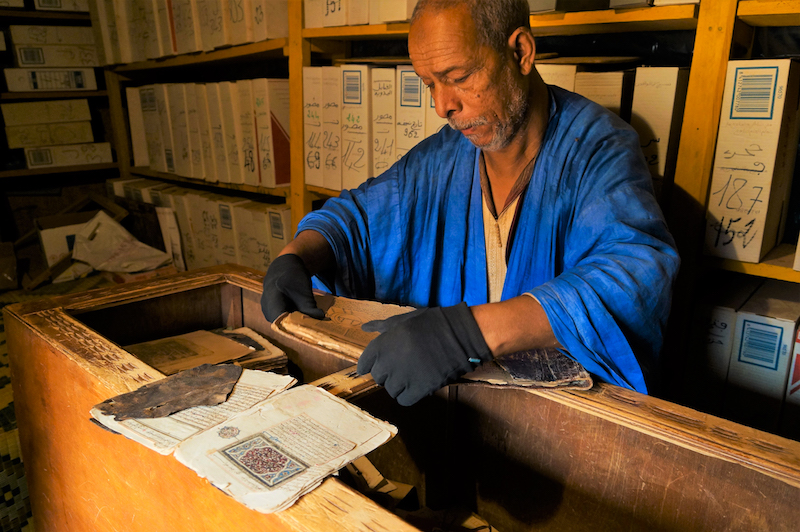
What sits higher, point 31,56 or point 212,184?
point 31,56

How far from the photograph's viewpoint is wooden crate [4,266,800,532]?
0.56 metres

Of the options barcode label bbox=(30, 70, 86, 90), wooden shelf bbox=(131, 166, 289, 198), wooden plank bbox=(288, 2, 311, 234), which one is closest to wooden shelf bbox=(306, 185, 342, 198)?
wooden plank bbox=(288, 2, 311, 234)

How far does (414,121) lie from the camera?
154 centimetres

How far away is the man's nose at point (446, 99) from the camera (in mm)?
954

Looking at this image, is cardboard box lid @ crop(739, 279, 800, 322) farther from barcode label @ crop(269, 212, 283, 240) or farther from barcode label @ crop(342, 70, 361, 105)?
barcode label @ crop(269, 212, 283, 240)

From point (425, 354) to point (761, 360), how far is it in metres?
0.82

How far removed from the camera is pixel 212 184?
7.86 ft

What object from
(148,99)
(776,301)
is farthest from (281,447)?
(148,99)

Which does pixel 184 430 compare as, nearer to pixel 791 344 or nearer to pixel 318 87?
pixel 791 344

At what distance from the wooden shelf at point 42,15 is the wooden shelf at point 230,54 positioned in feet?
1.75

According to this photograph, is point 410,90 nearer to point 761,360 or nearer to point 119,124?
point 761,360

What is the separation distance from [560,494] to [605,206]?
437 mm

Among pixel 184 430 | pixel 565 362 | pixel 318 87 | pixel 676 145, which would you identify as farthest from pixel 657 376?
pixel 318 87

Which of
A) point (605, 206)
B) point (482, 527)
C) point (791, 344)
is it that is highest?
point (605, 206)
